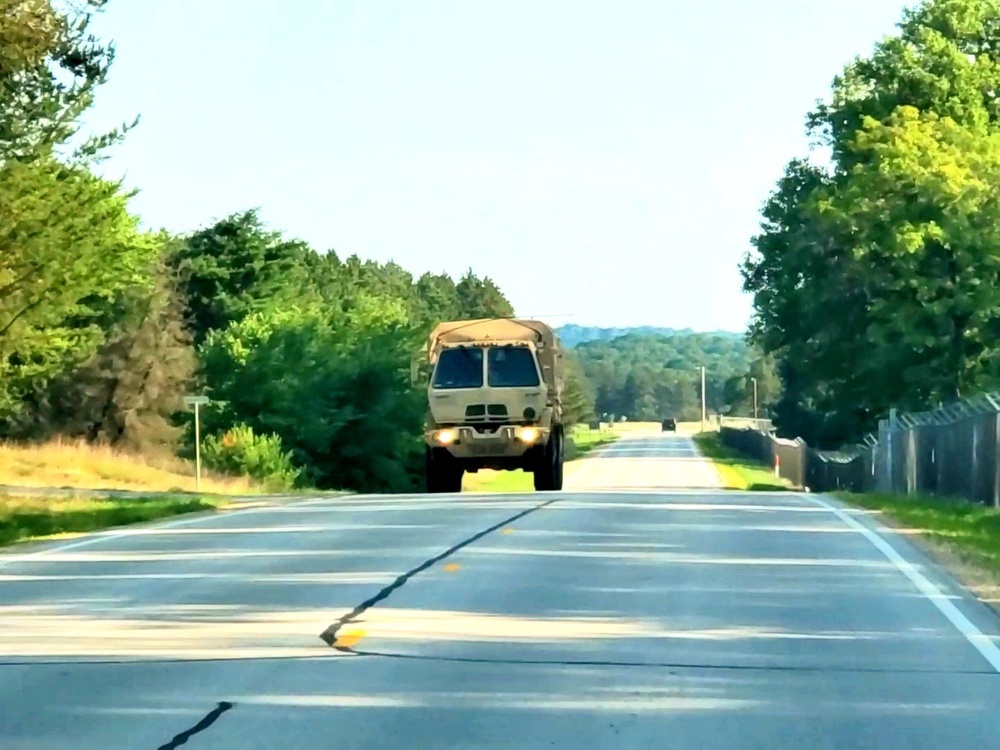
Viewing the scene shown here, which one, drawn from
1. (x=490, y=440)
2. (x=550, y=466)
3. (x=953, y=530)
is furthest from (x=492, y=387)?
(x=953, y=530)

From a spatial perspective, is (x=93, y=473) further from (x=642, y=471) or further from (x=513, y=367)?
(x=642, y=471)

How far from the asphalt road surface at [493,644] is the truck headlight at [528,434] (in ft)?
39.4

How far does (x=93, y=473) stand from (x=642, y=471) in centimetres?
4002

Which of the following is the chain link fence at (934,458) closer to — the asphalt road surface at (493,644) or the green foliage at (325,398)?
the asphalt road surface at (493,644)

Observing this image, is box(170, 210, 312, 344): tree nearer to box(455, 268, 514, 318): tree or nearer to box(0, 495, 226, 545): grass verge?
box(0, 495, 226, 545): grass verge

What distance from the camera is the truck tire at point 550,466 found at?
34.2 meters

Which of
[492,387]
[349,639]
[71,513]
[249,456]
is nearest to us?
[349,639]

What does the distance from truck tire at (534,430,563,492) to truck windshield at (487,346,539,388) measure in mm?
1475

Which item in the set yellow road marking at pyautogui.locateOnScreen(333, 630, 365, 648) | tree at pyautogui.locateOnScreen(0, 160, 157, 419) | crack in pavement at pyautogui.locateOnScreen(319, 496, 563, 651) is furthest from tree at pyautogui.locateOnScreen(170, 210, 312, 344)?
yellow road marking at pyautogui.locateOnScreen(333, 630, 365, 648)

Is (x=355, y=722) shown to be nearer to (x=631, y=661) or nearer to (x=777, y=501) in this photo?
(x=631, y=661)

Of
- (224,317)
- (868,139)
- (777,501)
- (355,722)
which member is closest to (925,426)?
(777,501)

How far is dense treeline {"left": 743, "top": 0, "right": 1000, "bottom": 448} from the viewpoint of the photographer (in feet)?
175

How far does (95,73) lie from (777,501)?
49.7ft

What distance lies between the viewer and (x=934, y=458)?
35812 mm
